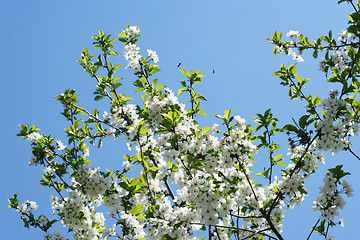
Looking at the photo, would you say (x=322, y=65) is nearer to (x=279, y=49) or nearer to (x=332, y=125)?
(x=279, y=49)

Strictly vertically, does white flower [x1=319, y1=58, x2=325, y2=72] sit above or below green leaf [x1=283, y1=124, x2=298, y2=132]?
above

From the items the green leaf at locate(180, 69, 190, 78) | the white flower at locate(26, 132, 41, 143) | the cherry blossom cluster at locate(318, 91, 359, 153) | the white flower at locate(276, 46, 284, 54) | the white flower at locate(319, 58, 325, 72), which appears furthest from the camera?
the white flower at locate(276, 46, 284, 54)

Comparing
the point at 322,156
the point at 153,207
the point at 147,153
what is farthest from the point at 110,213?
the point at 322,156

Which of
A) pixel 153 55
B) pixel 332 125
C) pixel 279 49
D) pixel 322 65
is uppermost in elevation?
pixel 279 49

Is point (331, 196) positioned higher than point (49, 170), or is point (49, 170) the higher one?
point (49, 170)

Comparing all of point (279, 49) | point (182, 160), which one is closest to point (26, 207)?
point (182, 160)

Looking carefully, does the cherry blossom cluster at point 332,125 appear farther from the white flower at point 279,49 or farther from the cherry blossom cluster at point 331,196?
the white flower at point 279,49

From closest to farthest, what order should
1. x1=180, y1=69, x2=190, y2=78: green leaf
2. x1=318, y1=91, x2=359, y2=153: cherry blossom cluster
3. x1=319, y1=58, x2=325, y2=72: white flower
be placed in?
x1=318, y1=91, x2=359, y2=153: cherry blossom cluster, x1=180, y1=69, x2=190, y2=78: green leaf, x1=319, y1=58, x2=325, y2=72: white flower

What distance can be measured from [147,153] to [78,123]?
5.16 feet

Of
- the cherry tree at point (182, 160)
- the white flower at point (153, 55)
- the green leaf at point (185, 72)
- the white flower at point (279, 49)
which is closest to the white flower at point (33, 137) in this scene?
the cherry tree at point (182, 160)

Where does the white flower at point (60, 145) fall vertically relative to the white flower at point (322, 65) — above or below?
below

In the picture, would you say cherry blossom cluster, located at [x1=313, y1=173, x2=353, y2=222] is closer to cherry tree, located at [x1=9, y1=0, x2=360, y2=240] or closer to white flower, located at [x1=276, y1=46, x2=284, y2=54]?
cherry tree, located at [x1=9, y1=0, x2=360, y2=240]

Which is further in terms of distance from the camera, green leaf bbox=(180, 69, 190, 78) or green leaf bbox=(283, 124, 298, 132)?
green leaf bbox=(180, 69, 190, 78)

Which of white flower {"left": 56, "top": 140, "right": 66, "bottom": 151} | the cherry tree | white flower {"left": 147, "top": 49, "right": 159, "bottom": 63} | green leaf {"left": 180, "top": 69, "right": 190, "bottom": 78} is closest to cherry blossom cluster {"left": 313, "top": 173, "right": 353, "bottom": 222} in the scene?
the cherry tree
